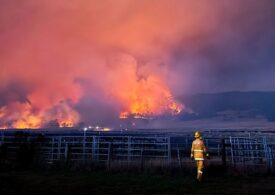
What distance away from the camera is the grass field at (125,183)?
1374cm

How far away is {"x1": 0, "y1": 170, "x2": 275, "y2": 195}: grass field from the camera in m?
13.7

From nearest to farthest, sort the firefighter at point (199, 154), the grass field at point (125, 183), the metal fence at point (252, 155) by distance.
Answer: the grass field at point (125, 183)
the firefighter at point (199, 154)
the metal fence at point (252, 155)

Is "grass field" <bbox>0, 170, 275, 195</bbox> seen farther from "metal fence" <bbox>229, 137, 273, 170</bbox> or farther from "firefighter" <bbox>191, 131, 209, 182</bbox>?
"metal fence" <bbox>229, 137, 273, 170</bbox>

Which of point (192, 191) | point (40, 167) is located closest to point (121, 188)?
point (192, 191)

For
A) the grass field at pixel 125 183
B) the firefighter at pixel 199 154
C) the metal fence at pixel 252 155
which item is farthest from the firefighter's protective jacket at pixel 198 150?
the metal fence at pixel 252 155

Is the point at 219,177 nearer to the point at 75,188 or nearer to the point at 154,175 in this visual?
the point at 154,175

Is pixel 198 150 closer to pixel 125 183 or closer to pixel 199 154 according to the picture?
pixel 199 154

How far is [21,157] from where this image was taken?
71.9 ft

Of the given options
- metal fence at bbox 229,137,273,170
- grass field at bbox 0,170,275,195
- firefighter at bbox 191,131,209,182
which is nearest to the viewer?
grass field at bbox 0,170,275,195

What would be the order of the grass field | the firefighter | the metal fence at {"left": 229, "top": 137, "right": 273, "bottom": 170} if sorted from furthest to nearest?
the metal fence at {"left": 229, "top": 137, "right": 273, "bottom": 170} < the firefighter < the grass field

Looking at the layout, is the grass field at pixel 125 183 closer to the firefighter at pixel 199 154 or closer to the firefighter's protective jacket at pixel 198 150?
the firefighter at pixel 199 154

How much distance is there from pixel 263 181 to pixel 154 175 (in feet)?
16.7

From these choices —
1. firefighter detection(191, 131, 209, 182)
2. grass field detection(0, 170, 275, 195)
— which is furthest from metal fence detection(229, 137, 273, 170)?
firefighter detection(191, 131, 209, 182)

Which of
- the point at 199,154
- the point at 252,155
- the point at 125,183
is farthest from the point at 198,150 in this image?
the point at 252,155
